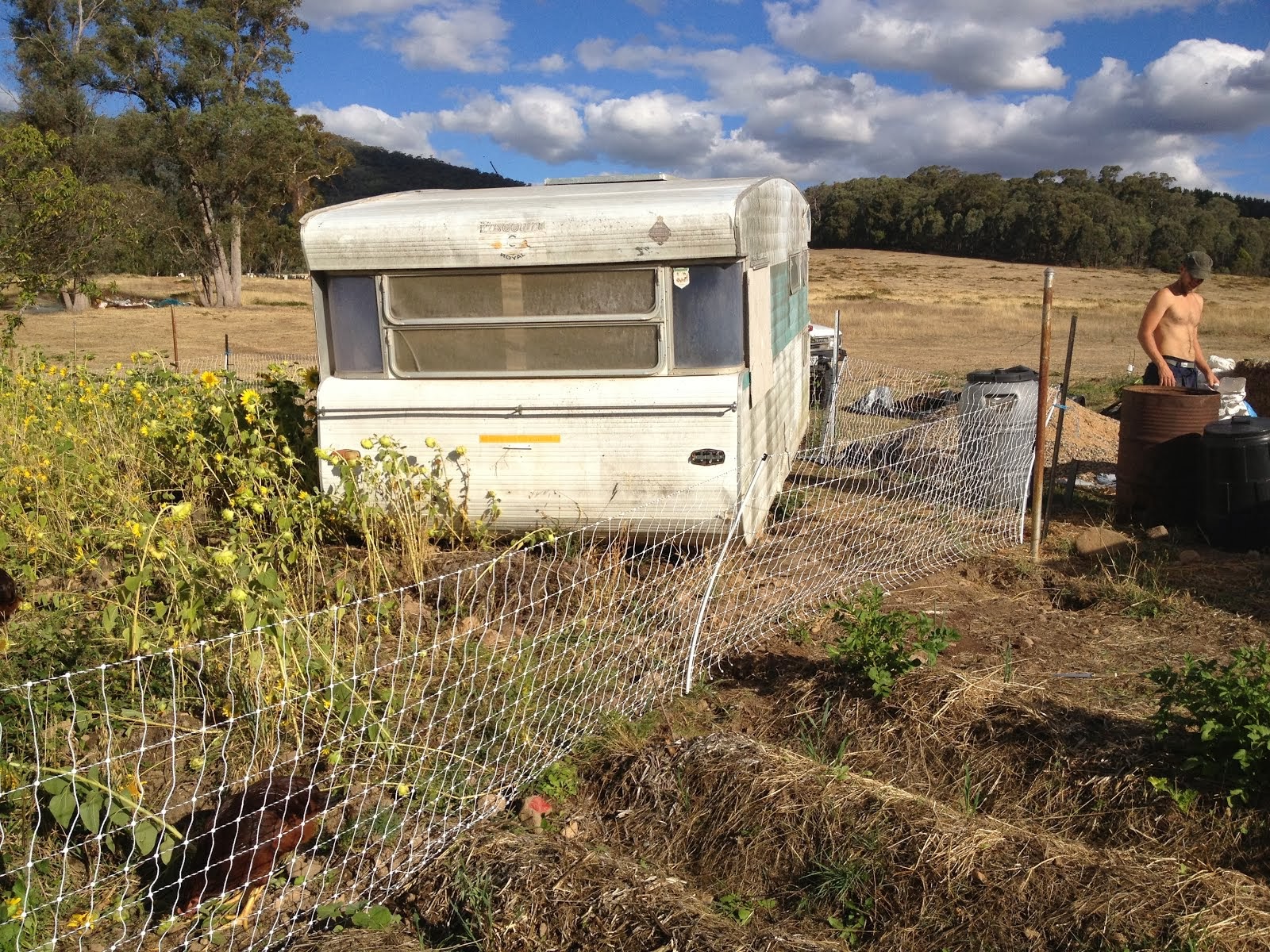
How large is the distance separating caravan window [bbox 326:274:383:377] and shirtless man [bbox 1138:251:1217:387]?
5.41 metres

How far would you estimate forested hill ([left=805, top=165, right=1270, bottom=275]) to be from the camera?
2594 inches

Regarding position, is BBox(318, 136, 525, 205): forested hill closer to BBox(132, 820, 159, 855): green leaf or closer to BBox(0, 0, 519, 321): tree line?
BBox(0, 0, 519, 321): tree line

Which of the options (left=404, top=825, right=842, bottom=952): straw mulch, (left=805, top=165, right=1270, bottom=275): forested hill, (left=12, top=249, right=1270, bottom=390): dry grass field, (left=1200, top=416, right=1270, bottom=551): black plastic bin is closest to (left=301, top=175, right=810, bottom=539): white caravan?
(left=404, top=825, right=842, bottom=952): straw mulch

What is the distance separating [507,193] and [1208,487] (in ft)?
15.8

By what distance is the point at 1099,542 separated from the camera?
664cm

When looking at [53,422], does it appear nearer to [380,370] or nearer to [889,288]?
[380,370]

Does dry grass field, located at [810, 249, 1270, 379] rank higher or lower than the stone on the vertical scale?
higher

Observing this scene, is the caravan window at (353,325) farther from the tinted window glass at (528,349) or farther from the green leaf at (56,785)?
the green leaf at (56,785)

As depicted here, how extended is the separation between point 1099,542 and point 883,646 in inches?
125

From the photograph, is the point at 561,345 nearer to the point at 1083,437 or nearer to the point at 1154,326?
the point at 1154,326

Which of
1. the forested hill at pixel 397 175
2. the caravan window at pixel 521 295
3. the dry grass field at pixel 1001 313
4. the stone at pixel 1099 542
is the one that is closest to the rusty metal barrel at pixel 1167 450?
the stone at pixel 1099 542

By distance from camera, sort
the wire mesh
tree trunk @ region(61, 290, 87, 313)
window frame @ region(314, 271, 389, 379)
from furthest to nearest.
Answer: tree trunk @ region(61, 290, 87, 313) < the wire mesh < window frame @ region(314, 271, 389, 379)

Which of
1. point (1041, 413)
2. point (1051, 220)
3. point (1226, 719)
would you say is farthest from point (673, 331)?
point (1051, 220)

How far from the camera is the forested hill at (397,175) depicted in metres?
118
